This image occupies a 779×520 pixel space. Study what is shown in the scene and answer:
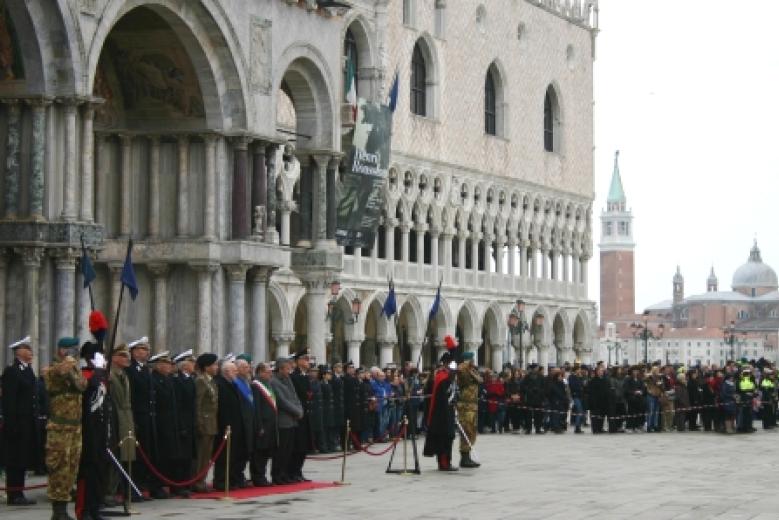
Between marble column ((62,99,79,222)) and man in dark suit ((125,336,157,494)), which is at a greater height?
marble column ((62,99,79,222))

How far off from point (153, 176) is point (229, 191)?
979 millimetres

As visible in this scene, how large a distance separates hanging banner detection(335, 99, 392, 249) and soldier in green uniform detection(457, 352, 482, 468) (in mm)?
8249

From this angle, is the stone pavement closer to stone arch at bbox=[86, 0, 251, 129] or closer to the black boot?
the black boot

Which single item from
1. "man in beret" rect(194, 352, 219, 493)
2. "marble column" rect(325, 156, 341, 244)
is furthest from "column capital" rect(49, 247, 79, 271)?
"marble column" rect(325, 156, 341, 244)

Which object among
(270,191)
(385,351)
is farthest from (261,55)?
(385,351)

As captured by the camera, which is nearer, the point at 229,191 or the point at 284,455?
the point at 284,455

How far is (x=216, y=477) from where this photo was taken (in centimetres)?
1549

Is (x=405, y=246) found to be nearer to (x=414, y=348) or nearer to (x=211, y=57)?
(x=414, y=348)

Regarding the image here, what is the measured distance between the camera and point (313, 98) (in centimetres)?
2281

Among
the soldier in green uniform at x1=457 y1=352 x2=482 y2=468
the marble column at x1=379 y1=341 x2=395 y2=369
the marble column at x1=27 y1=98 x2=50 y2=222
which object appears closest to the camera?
the marble column at x1=27 y1=98 x2=50 y2=222

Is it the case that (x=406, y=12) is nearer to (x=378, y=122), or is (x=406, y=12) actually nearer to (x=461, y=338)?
(x=461, y=338)

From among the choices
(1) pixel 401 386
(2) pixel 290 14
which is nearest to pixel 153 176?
(2) pixel 290 14

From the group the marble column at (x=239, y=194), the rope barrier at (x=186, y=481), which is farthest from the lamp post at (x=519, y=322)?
the rope barrier at (x=186, y=481)

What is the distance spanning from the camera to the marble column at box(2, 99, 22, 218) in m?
16.7
